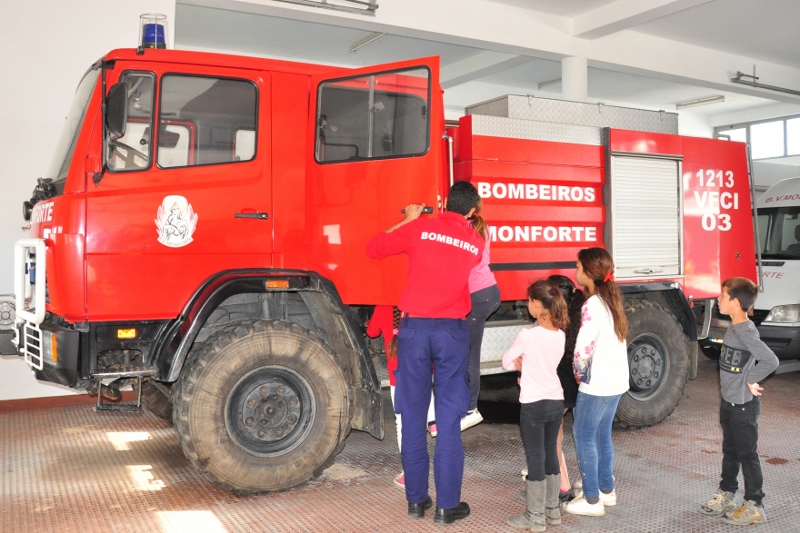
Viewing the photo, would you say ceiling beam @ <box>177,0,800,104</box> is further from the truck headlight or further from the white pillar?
the truck headlight

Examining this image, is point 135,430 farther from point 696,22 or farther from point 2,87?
point 696,22

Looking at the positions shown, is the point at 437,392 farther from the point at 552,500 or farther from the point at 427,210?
the point at 427,210

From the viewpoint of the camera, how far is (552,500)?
4.09 metres

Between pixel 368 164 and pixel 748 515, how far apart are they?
3035 millimetres

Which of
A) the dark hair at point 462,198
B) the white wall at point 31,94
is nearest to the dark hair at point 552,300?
the dark hair at point 462,198

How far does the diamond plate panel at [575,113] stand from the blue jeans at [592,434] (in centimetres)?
242

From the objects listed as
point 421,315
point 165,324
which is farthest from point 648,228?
point 165,324

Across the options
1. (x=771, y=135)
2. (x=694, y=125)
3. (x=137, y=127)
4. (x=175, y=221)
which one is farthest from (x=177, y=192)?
(x=771, y=135)

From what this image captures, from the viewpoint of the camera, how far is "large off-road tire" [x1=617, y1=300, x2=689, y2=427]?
19.8ft

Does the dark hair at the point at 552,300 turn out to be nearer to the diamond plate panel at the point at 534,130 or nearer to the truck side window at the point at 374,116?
the truck side window at the point at 374,116

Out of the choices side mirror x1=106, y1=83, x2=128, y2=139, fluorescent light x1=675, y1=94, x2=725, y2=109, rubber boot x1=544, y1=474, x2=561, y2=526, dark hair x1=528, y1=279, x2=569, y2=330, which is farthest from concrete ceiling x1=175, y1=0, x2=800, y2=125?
rubber boot x1=544, y1=474, x2=561, y2=526

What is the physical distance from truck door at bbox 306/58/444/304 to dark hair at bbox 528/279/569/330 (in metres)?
0.95

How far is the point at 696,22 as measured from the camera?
10.9 meters

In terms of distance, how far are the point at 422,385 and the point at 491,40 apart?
6832mm
